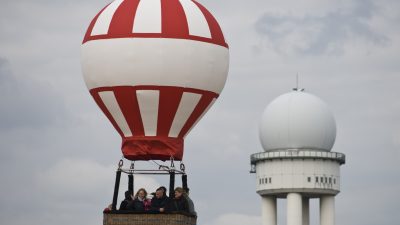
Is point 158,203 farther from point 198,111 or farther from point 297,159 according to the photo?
point 297,159

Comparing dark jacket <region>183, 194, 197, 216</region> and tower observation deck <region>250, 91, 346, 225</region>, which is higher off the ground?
tower observation deck <region>250, 91, 346, 225</region>

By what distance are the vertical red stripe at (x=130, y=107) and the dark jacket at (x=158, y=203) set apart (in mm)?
2425

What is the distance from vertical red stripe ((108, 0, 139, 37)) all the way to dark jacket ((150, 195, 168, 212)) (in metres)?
5.60

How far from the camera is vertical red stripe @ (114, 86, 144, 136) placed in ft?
167

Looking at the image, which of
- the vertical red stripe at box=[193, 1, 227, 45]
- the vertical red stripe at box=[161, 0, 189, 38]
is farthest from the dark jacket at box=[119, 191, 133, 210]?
the vertical red stripe at box=[193, 1, 227, 45]

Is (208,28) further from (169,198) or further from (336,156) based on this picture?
(336,156)

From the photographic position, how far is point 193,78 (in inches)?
1999

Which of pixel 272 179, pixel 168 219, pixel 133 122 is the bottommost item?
→ pixel 168 219

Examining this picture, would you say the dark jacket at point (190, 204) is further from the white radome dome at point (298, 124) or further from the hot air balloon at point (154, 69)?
the white radome dome at point (298, 124)

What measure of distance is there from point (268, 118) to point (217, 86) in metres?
78.5

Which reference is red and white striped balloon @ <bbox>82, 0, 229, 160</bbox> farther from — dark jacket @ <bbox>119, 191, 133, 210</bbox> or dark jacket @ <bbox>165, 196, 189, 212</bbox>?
dark jacket @ <bbox>165, 196, 189, 212</bbox>

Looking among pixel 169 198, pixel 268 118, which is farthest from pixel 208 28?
pixel 268 118

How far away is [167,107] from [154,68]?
1.59 m

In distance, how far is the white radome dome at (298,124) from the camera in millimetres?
126625
